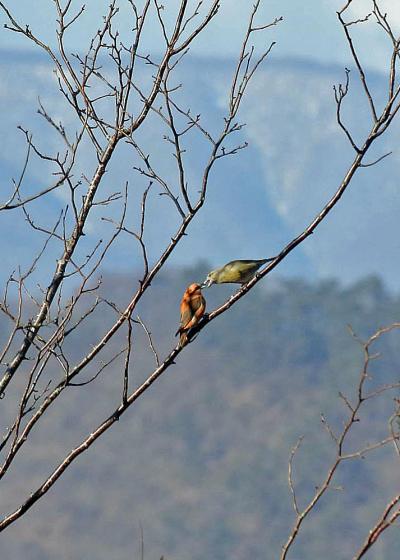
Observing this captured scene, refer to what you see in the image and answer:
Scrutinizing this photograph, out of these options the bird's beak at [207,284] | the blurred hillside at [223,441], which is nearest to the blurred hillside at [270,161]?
the blurred hillside at [223,441]

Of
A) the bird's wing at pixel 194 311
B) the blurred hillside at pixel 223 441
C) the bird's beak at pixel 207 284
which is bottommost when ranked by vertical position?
the bird's wing at pixel 194 311

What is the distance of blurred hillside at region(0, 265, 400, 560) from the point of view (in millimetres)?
32500

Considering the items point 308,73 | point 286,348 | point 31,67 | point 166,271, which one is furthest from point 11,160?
point 308,73

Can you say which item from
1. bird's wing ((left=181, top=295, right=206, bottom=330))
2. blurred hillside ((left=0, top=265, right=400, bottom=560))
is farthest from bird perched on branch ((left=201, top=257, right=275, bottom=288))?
blurred hillside ((left=0, top=265, right=400, bottom=560))

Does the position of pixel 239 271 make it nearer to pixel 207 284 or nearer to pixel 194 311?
→ pixel 194 311

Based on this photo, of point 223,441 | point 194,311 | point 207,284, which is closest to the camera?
point 194,311

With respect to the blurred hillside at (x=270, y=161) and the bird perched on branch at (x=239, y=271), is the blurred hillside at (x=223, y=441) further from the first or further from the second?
the bird perched on branch at (x=239, y=271)

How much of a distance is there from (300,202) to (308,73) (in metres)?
7.23

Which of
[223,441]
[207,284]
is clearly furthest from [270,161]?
[207,284]

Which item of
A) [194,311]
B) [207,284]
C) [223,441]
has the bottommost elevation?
[194,311]

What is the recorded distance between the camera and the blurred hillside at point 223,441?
107 ft

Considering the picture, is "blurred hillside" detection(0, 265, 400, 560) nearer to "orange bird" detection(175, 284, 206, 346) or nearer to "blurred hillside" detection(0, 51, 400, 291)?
"blurred hillside" detection(0, 51, 400, 291)

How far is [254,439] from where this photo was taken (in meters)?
37.5

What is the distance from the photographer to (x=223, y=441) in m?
38.8
